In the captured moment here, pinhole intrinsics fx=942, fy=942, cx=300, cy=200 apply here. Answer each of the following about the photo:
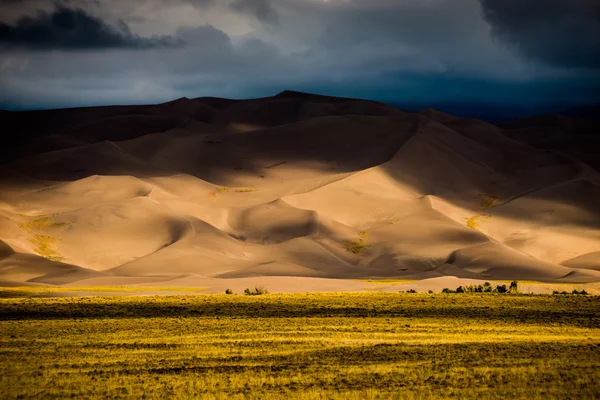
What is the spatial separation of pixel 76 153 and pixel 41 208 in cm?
2699

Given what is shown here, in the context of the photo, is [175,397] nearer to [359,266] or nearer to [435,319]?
[435,319]

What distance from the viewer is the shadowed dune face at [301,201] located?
86.7 metres

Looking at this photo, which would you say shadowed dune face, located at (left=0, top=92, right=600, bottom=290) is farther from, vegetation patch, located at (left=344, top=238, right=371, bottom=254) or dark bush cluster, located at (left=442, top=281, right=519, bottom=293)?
dark bush cluster, located at (left=442, top=281, right=519, bottom=293)

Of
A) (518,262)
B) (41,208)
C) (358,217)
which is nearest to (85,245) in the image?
(41,208)

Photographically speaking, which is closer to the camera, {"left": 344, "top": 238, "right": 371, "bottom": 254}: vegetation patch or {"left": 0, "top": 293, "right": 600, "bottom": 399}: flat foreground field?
{"left": 0, "top": 293, "right": 600, "bottom": 399}: flat foreground field

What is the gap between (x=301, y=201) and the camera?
107m

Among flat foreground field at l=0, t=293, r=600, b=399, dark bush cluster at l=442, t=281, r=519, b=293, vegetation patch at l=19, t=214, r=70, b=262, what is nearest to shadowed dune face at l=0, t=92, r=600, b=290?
vegetation patch at l=19, t=214, r=70, b=262

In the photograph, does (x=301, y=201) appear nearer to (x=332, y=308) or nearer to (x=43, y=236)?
(x=43, y=236)

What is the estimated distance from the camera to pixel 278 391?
26672 mm

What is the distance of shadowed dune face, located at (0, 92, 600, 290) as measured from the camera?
8669 cm

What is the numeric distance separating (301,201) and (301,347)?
73.6 meters

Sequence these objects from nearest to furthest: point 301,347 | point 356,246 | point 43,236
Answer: point 301,347
point 43,236
point 356,246

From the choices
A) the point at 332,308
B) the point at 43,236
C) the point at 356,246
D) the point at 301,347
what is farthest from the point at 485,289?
the point at 43,236

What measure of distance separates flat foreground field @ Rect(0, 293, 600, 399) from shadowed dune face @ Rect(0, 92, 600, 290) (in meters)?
29.0
